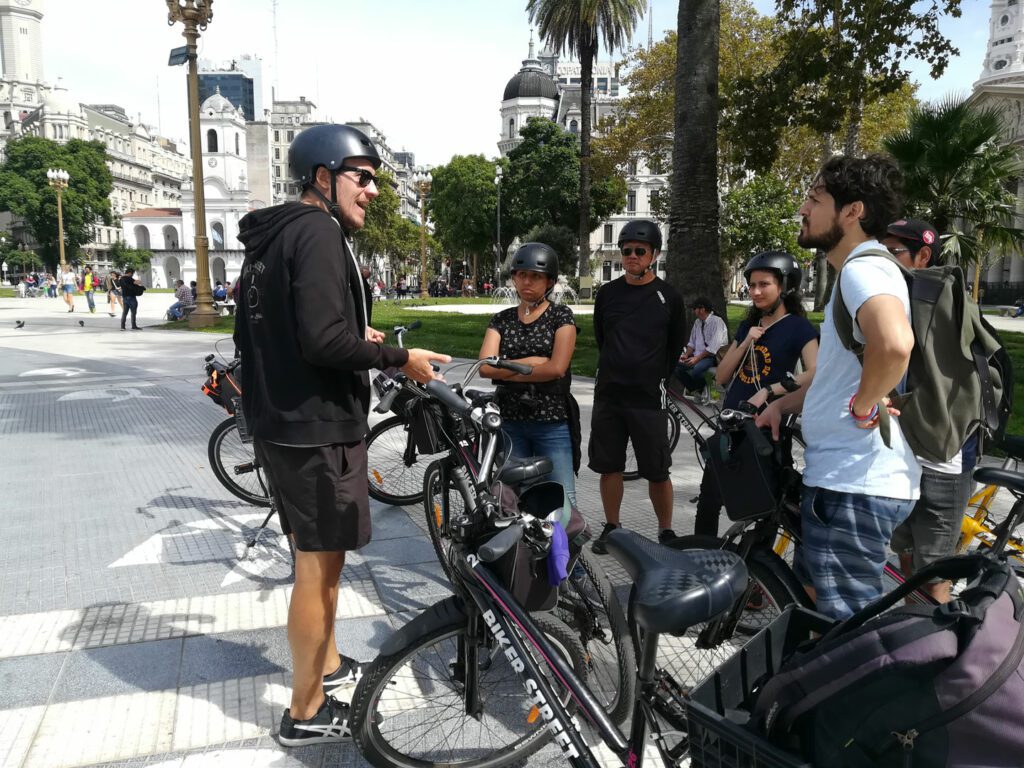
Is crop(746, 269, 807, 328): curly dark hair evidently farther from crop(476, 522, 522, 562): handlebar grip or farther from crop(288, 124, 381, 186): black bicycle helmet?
crop(476, 522, 522, 562): handlebar grip

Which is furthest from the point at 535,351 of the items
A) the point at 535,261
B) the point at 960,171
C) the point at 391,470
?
the point at 960,171

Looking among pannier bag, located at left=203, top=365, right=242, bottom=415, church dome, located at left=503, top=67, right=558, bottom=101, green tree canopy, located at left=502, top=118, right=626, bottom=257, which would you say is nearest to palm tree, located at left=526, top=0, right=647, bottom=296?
green tree canopy, located at left=502, top=118, right=626, bottom=257

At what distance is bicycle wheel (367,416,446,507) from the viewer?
5461mm

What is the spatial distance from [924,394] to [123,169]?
445ft

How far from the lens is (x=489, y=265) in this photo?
249ft

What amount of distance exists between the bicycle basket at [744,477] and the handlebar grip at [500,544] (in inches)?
38.7

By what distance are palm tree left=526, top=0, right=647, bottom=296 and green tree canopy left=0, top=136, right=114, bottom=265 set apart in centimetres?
6375

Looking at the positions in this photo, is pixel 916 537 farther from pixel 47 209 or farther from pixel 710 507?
pixel 47 209

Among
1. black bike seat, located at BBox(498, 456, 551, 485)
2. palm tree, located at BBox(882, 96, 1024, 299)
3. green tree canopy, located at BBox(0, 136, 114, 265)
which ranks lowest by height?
black bike seat, located at BBox(498, 456, 551, 485)

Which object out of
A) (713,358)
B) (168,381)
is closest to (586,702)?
(713,358)

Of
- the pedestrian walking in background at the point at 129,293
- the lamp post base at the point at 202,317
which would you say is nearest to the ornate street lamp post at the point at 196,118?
the lamp post base at the point at 202,317

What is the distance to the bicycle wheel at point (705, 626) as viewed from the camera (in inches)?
107

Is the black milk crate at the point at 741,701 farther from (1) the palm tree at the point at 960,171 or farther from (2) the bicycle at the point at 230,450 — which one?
(1) the palm tree at the point at 960,171

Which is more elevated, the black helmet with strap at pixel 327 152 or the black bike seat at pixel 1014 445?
the black helmet with strap at pixel 327 152
